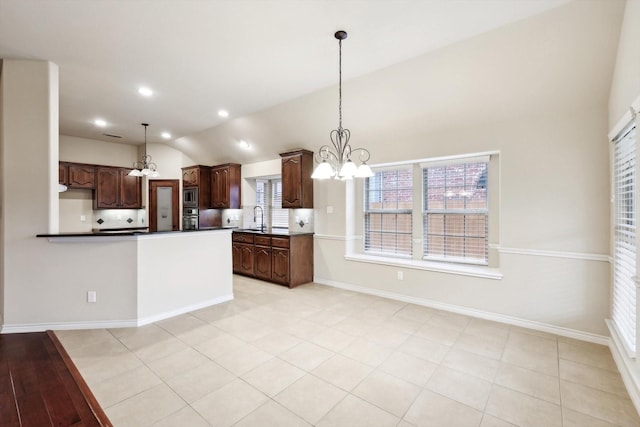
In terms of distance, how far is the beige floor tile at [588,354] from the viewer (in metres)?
2.63

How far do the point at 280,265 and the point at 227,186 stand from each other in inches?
106

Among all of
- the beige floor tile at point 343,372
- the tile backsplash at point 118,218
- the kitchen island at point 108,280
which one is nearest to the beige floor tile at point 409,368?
the beige floor tile at point 343,372

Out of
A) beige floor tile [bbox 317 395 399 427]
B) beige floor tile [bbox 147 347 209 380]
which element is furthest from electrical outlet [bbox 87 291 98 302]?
beige floor tile [bbox 317 395 399 427]

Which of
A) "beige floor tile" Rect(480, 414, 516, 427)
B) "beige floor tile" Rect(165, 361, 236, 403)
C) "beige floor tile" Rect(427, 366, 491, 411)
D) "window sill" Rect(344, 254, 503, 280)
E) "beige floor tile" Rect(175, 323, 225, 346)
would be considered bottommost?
"beige floor tile" Rect(480, 414, 516, 427)

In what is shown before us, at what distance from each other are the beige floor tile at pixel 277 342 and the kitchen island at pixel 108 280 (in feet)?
4.89

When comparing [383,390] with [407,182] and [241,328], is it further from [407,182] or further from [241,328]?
[407,182]

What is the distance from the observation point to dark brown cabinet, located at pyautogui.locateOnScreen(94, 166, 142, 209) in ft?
22.4

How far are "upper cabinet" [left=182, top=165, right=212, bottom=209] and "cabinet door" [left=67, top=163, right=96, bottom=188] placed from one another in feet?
6.41

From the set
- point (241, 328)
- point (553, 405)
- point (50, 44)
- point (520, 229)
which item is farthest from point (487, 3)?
point (50, 44)

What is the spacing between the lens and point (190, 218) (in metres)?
7.32

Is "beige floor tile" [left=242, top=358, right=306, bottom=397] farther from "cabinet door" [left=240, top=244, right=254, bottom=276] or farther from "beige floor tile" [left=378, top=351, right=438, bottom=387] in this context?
"cabinet door" [left=240, top=244, right=254, bottom=276]

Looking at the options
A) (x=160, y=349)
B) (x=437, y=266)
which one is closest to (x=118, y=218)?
(x=160, y=349)

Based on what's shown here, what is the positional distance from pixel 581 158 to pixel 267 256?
182 inches

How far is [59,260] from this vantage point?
131 inches
